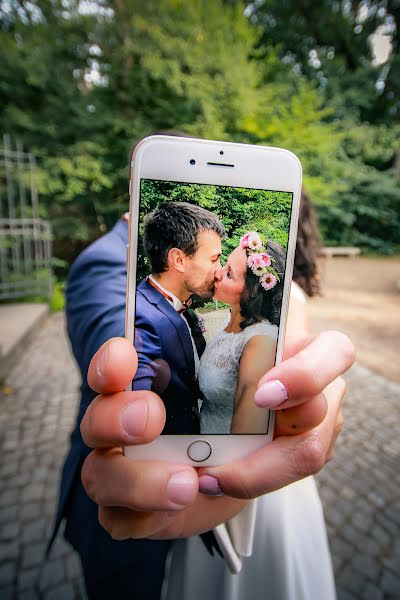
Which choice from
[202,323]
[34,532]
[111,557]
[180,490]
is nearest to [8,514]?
[34,532]

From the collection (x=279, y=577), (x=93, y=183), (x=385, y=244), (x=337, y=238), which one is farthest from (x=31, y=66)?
(x=385, y=244)

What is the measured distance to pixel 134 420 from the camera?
66 centimetres

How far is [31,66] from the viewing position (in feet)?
21.8

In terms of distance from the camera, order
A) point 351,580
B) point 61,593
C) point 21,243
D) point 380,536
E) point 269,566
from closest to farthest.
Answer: point 269,566 < point 61,593 < point 351,580 < point 380,536 < point 21,243

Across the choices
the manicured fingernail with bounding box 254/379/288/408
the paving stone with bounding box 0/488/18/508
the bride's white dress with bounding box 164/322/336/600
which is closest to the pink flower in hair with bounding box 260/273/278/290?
the manicured fingernail with bounding box 254/379/288/408

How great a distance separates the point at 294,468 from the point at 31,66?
8.33 metres

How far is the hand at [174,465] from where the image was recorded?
664mm

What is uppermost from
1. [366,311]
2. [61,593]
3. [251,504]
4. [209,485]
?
[209,485]

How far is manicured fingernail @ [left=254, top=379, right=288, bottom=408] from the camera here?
0.72 metres

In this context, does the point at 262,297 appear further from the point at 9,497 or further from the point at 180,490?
the point at 9,497

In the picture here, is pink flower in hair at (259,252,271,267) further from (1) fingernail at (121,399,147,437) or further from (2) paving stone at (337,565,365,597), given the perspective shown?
(2) paving stone at (337,565,365,597)

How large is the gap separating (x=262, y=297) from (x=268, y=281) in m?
0.04

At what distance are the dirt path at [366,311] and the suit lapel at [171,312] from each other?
447cm

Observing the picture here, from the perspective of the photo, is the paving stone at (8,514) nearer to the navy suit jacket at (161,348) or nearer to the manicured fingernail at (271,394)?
the navy suit jacket at (161,348)
